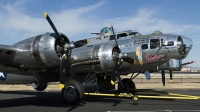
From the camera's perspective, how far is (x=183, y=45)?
1090 centimetres

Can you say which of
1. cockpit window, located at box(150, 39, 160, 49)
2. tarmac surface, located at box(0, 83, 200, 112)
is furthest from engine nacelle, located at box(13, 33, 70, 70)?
cockpit window, located at box(150, 39, 160, 49)

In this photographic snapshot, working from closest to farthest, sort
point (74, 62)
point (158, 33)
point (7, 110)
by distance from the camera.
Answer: point (7, 110) < point (74, 62) < point (158, 33)

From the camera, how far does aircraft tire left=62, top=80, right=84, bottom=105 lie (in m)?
10.1

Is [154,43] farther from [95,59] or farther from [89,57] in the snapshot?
[89,57]

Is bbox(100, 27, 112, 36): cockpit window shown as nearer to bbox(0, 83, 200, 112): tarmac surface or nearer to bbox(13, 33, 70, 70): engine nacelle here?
bbox(0, 83, 200, 112): tarmac surface

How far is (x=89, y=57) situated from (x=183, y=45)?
15.9 ft

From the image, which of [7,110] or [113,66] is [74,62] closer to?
[113,66]

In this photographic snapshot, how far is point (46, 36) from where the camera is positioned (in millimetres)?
9789

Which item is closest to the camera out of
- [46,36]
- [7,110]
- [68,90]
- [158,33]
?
[7,110]

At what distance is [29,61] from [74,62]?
7.94ft

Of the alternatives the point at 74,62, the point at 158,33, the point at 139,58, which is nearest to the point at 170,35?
the point at 158,33

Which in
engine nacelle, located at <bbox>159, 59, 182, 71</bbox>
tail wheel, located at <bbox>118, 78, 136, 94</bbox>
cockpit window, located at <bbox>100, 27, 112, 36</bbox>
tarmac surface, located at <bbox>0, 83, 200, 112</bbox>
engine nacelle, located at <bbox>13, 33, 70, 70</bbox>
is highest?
cockpit window, located at <bbox>100, 27, 112, 36</bbox>

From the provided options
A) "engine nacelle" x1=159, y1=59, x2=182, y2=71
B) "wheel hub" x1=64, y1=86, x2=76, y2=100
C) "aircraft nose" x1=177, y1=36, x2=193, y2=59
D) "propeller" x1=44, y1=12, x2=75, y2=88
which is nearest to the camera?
"propeller" x1=44, y1=12, x2=75, y2=88

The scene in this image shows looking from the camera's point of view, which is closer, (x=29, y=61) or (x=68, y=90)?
(x=29, y=61)
